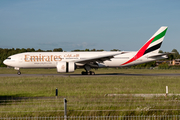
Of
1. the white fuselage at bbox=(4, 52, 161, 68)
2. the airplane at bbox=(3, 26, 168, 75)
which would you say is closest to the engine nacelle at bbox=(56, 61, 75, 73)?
the airplane at bbox=(3, 26, 168, 75)

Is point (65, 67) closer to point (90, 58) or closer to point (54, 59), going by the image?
point (54, 59)

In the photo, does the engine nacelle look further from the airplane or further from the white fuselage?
the white fuselage

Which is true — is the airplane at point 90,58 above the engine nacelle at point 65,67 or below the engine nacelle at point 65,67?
above

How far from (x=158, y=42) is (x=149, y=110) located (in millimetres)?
29443

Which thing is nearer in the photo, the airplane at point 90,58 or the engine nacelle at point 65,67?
the engine nacelle at point 65,67

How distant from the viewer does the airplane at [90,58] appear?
1395 inches

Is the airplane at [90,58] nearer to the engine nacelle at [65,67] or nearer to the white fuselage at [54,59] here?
the white fuselage at [54,59]

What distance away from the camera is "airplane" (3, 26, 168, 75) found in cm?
3544

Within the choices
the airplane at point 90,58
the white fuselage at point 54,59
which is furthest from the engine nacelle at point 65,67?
the white fuselage at point 54,59

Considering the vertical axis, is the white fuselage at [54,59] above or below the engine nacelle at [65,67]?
above

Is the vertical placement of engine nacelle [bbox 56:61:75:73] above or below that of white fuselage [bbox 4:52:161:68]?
below

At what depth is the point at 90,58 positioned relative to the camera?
112 ft

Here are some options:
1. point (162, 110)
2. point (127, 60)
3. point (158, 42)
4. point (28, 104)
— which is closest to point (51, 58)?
point (127, 60)

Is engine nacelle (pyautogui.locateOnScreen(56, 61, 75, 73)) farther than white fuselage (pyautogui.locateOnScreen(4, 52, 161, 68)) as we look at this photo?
No
